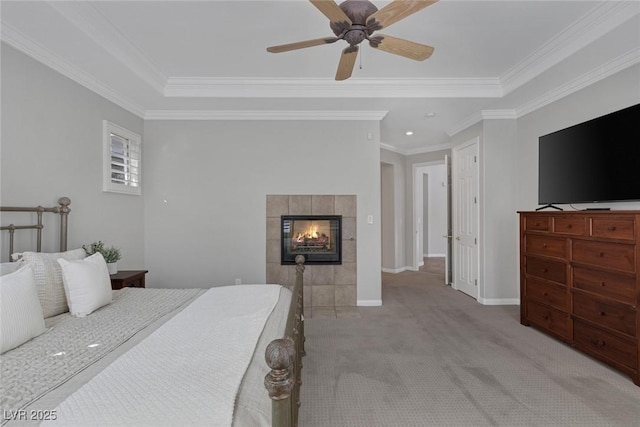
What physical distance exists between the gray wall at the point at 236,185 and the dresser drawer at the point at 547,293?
1.75 metres

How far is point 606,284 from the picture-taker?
2.52m

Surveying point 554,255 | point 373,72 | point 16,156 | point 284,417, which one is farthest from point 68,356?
point 554,255

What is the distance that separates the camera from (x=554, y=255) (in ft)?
9.94

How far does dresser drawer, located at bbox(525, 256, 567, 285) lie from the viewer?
294cm

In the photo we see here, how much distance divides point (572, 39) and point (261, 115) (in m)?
3.37

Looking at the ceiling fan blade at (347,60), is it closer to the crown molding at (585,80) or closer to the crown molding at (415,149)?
the crown molding at (585,80)

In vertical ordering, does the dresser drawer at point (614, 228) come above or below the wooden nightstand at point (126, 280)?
above

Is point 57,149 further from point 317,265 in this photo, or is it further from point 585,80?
point 585,80

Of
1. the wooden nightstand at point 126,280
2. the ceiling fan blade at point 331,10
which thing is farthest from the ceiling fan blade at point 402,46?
the wooden nightstand at point 126,280

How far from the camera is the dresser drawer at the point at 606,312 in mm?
2336

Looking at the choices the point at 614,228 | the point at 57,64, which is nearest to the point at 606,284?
the point at 614,228

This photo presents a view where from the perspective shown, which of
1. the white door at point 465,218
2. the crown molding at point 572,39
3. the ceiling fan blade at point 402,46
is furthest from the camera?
the white door at point 465,218

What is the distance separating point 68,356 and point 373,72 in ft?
11.2

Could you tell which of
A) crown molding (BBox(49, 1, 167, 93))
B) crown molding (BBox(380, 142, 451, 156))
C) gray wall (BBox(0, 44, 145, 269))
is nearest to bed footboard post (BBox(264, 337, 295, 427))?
gray wall (BBox(0, 44, 145, 269))
